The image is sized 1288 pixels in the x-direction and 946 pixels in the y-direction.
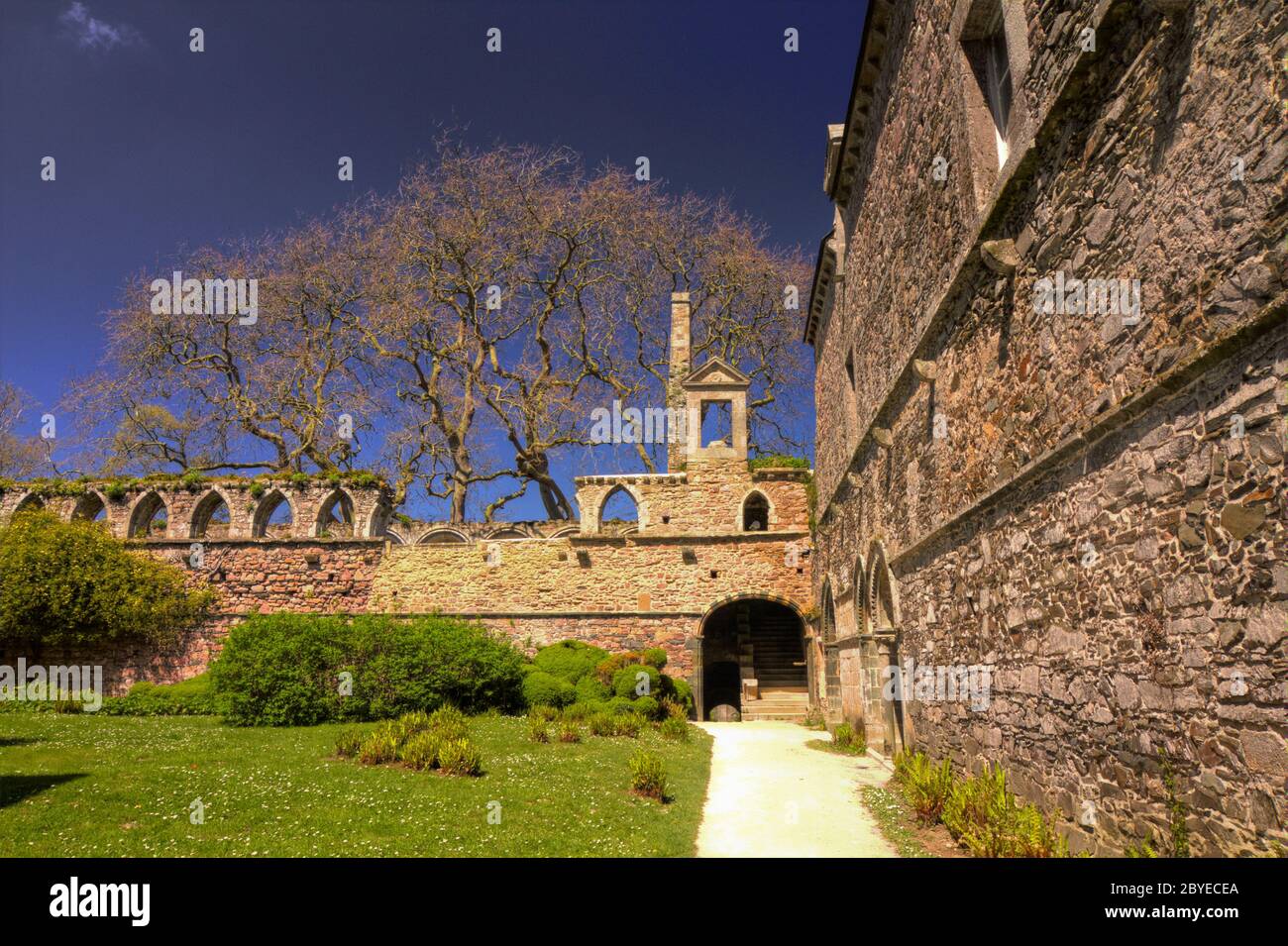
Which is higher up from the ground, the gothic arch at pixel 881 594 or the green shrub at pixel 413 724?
the gothic arch at pixel 881 594

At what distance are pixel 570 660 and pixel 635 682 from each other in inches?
80.0

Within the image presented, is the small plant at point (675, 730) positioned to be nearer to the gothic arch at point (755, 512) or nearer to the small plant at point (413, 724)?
the small plant at point (413, 724)

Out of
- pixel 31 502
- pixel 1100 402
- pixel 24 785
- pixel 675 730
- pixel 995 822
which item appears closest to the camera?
pixel 1100 402

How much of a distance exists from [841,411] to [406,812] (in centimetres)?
1121

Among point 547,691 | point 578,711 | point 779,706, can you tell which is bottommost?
point 779,706

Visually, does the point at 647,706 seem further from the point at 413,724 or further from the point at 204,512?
the point at 204,512

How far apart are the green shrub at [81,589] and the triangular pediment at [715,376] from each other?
15509 mm

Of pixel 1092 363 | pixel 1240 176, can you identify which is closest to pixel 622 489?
pixel 1092 363

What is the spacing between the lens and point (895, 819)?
739 cm

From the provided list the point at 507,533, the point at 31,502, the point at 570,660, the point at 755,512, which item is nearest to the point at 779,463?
the point at 755,512

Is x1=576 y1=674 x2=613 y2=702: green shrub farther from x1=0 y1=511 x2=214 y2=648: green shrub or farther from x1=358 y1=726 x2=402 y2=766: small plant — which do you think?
x1=0 y1=511 x2=214 y2=648: green shrub

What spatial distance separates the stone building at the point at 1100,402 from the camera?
10.7 ft

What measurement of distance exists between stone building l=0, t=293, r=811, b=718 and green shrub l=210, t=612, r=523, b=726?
18.6 feet

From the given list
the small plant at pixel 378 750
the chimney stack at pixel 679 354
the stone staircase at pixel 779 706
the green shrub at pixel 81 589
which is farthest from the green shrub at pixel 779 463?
the green shrub at pixel 81 589
